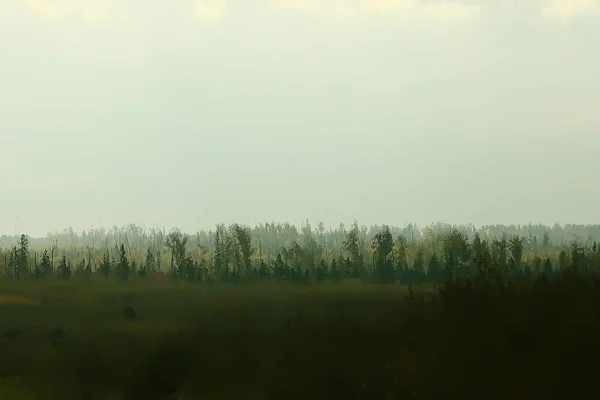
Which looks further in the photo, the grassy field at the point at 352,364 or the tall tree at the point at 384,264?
the tall tree at the point at 384,264

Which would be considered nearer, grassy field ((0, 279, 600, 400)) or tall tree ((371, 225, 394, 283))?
grassy field ((0, 279, 600, 400))

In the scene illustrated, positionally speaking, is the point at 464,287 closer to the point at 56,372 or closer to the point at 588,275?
the point at 588,275

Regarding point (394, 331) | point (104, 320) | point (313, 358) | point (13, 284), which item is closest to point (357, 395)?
point (313, 358)

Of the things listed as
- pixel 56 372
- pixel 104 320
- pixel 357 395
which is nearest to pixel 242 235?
pixel 104 320

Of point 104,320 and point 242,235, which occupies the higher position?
point 242,235

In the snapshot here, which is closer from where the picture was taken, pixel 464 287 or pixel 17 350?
pixel 464 287

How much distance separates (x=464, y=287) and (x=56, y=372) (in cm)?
1500

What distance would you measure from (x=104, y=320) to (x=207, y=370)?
45.4 m

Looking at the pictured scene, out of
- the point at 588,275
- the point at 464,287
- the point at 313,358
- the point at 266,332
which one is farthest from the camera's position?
the point at 266,332

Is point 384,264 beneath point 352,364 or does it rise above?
beneath

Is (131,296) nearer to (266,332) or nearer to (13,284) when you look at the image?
(13,284)

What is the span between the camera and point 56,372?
2244 cm

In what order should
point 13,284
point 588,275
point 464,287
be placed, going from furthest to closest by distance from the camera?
point 13,284 < point 588,275 < point 464,287

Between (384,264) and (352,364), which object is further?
(384,264)
